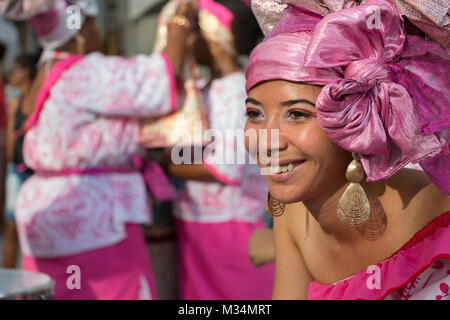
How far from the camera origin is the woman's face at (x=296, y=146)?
135 cm

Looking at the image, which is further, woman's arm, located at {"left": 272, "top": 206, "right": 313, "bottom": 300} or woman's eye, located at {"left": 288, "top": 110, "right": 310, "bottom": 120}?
woman's arm, located at {"left": 272, "top": 206, "right": 313, "bottom": 300}

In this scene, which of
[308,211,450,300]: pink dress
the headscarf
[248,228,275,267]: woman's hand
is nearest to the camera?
[308,211,450,300]: pink dress

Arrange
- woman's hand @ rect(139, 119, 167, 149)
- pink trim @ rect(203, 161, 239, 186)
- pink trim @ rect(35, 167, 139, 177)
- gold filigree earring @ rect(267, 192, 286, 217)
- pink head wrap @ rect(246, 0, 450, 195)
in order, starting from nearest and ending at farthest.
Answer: pink head wrap @ rect(246, 0, 450, 195) → gold filigree earring @ rect(267, 192, 286, 217) → pink trim @ rect(35, 167, 139, 177) → woman's hand @ rect(139, 119, 167, 149) → pink trim @ rect(203, 161, 239, 186)

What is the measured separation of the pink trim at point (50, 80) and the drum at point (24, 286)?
908mm

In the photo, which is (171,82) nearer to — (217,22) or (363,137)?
(217,22)

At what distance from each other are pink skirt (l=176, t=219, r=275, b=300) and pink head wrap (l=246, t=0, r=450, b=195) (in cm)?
177

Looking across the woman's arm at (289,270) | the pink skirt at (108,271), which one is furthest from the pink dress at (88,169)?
the woman's arm at (289,270)

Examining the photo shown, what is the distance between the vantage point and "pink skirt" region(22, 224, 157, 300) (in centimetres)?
255

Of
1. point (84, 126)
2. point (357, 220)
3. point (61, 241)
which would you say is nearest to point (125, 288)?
point (61, 241)

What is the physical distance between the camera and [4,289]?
170 centimetres

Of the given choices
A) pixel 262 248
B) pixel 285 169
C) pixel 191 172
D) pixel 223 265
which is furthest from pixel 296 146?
pixel 223 265

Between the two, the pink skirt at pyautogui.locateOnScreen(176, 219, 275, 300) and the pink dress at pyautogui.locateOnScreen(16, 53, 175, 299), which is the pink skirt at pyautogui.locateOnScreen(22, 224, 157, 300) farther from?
the pink skirt at pyautogui.locateOnScreen(176, 219, 275, 300)

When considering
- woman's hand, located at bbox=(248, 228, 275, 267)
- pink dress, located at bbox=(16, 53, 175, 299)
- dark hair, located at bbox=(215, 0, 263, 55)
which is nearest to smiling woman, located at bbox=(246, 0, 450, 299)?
woman's hand, located at bbox=(248, 228, 275, 267)

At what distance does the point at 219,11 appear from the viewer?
304cm
